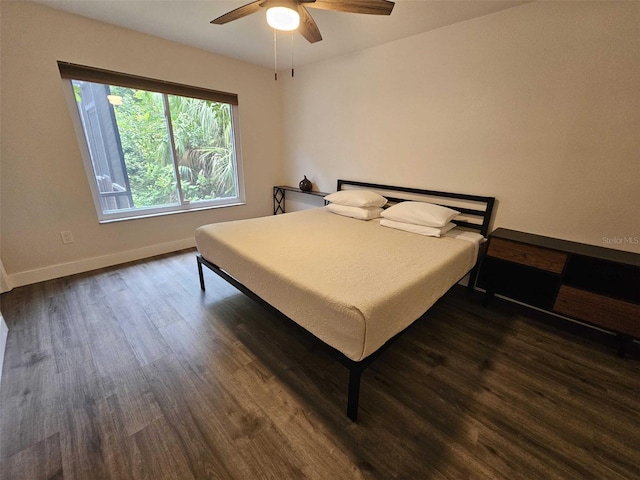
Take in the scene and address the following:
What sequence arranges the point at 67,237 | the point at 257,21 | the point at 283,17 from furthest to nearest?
the point at 67,237 < the point at 257,21 < the point at 283,17

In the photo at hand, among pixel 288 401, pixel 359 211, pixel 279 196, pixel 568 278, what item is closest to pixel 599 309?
pixel 568 278

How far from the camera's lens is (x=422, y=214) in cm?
233

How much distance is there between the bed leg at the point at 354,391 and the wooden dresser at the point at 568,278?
1639 millimetres

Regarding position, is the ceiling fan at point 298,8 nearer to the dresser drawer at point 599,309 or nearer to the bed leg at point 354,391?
the bed leg at point 354,391

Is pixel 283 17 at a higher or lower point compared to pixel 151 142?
higher

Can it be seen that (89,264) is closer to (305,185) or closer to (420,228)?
(305,185)

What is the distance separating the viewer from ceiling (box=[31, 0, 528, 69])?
6.72 feet

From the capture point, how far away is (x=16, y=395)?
4.66 ft

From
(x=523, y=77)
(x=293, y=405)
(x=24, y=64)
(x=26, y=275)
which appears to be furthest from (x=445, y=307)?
(x=24, y=64)

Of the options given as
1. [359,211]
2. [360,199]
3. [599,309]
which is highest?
[360,199]

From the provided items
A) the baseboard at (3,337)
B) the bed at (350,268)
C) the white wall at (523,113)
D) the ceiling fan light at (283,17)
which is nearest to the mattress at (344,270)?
the bed at (350,268)

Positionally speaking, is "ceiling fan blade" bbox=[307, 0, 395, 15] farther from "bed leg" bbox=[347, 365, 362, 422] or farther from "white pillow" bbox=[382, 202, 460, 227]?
"bed leg" bbox=[347, 365, 362, 422]

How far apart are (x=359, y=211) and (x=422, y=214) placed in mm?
687

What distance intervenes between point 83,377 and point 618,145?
3.80 metres
